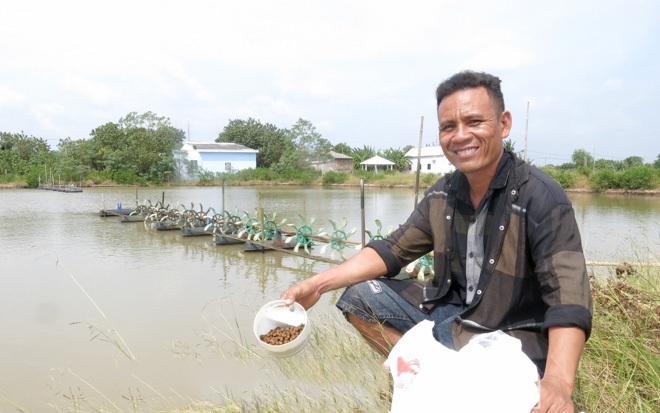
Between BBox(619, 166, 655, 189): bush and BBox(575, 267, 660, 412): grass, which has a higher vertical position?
BBox(619, 166, 655, 189): bush

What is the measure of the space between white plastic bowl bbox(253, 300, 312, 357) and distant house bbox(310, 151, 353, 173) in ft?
121

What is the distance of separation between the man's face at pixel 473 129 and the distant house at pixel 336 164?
3731 centimetres

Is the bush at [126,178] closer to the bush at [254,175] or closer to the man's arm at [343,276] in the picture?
the bush at [254,175]

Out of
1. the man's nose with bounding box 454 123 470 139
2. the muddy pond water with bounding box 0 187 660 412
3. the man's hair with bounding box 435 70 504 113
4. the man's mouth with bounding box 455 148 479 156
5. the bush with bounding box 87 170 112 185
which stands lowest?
the muddy pond water with bounding box 0 187 660 412

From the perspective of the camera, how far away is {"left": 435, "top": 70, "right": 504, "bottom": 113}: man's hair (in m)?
1.66

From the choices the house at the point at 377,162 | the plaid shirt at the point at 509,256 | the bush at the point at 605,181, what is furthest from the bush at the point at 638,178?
the plaid shirt at the point at 509,256

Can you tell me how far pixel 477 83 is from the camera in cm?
166

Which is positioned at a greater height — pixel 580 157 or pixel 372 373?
pixel 580 157

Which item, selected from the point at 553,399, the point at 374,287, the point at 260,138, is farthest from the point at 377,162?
the point at 553,399

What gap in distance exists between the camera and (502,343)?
120cm

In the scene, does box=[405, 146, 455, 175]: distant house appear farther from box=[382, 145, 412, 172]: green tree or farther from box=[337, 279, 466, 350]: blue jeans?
box=[337, 279, 466, 350]: blue jeans

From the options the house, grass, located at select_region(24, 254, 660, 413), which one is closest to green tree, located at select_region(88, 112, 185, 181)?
the house

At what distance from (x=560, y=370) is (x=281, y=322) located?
3.93 feet

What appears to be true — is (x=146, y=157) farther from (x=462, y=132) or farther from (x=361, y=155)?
(x=462, y=132)
